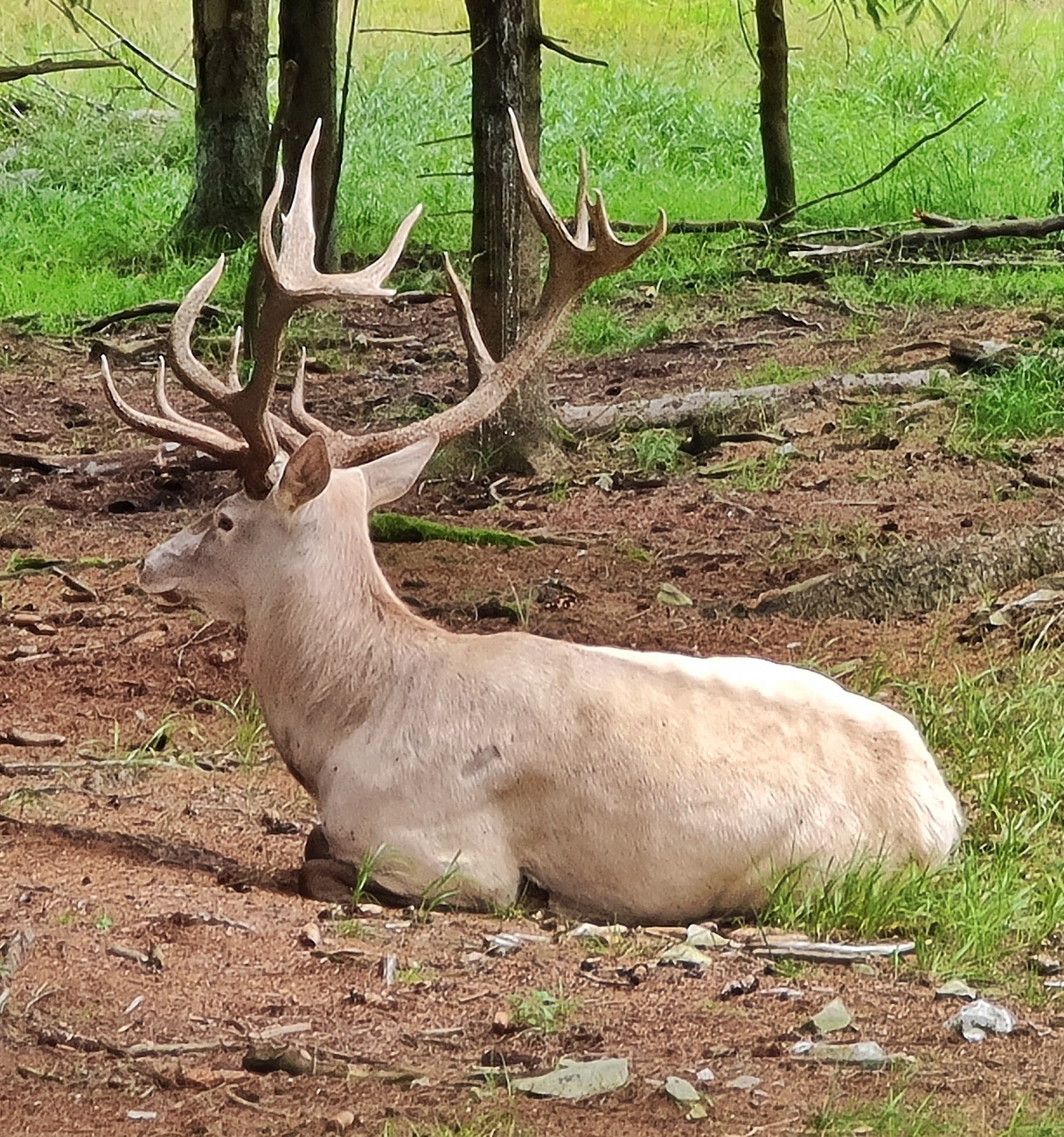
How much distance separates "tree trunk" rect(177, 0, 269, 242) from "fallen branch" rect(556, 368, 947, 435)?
4.50m

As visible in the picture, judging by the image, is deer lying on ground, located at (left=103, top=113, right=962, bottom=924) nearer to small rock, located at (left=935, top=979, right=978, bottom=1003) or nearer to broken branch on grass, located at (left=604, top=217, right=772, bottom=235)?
small rock, located at (left=935, top=979, right=978, bottom=1003)

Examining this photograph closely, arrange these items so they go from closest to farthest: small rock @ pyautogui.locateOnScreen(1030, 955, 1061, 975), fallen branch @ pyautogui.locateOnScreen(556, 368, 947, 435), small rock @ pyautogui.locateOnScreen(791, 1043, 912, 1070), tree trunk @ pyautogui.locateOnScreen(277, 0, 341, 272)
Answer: small rock @ pyautogui.locateOnScreen(791, 1043, 912, 1070), small rock @ pyautogui.locateOnScreen(1030, 955, 1061, 975), fallen branch @ pyautogui.locateOnScreen(556, 368, 947, 435), tree trunk @ pyautogui.locateOnScreen(277, 0, 341, 272)

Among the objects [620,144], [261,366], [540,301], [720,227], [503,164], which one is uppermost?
[620,144]

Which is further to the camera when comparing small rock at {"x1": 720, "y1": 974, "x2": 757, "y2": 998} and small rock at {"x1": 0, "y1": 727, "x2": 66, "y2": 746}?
small rock at {"x1": 0, "y1": 727, "x2": 66, "y2": 746}

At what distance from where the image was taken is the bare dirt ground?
129 inches

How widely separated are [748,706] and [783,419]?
16.1 feet

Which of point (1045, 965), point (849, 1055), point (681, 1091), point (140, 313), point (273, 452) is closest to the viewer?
point (681, 1091)

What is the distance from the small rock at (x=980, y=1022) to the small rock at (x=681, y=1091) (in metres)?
0.63

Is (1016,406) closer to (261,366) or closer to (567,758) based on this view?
(261,366)

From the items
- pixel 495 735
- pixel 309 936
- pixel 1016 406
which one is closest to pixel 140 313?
pixel 1016 406

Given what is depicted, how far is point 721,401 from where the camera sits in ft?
31.0

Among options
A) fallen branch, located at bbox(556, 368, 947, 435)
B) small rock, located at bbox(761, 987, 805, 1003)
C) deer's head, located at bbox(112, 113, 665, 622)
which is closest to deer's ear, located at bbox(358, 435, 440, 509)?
deer's head, located at bbox(112, 113, 665, 622)

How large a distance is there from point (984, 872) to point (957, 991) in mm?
646

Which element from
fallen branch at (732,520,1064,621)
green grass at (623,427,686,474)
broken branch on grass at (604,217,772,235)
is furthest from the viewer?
broken branch on grass at (604,217,772,235)
